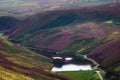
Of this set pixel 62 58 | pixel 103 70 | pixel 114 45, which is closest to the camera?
Result: pixel 103 70

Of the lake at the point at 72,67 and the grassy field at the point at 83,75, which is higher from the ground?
the lake at the point at 72,67

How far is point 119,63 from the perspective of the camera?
5492 inches

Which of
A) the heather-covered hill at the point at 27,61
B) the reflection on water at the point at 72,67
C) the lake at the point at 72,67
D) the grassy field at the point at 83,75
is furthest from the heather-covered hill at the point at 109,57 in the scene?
the heather-covered hill at the point at 27,61

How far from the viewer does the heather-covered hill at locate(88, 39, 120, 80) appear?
445 ft

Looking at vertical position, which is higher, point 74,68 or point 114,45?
point 114,45

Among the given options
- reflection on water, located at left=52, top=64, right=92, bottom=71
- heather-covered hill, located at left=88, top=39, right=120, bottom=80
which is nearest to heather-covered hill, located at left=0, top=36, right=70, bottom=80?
reflection on water, located at left=52, top=64, right=92, bottom=71

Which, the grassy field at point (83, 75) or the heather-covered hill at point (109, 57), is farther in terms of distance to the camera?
the heather-covered hill at point (109, 57)

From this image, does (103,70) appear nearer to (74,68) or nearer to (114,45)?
(74,68)

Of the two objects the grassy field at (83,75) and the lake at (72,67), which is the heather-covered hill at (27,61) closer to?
the lake at (72,67)

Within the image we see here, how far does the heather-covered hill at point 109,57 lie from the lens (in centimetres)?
13564

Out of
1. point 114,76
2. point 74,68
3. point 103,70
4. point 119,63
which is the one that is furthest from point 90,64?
point 114,76

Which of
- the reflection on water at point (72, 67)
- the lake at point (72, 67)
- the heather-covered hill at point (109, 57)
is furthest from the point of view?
the reflection on water at point (72, 67)

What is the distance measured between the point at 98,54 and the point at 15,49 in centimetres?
4132

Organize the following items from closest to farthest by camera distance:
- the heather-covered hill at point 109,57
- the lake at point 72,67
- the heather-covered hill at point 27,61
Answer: the heather-covered hill at point 27,61 < the heather-covered hill at point 109,57 < the lake at point 72,67
